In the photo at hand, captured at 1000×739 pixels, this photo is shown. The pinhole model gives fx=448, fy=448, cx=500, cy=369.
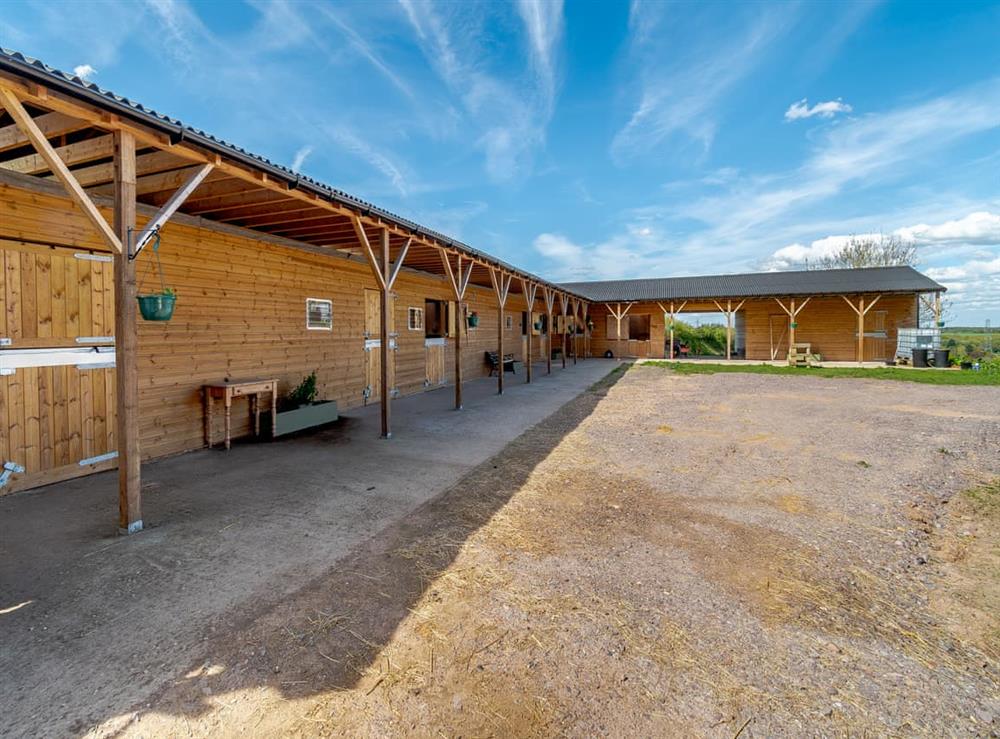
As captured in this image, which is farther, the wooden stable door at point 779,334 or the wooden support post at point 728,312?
the wooden stable door at point 779,334

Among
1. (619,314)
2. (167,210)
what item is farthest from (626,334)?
(167,210)

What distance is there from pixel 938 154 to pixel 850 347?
24.2 ft

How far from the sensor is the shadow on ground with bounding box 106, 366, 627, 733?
5.62ft

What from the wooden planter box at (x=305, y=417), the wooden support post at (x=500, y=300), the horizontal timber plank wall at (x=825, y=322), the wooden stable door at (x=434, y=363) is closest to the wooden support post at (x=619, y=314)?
the horizontal timber plank wall at (x=825, y=322)

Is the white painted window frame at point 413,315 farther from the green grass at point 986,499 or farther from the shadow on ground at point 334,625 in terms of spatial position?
the green grass at point 986,499

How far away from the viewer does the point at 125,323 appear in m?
2.92

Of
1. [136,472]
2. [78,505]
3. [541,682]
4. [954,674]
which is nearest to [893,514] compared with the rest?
[954,674]

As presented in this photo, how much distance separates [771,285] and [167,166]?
77.0 feet

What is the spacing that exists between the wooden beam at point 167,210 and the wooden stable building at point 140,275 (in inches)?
0.6

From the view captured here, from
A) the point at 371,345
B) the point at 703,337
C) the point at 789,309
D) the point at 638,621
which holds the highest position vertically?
the point at 789,309

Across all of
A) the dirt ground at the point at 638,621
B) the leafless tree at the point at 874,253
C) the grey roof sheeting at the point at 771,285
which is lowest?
the dirt ground at the point at 638,621

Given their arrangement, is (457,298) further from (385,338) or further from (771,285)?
(771,285)

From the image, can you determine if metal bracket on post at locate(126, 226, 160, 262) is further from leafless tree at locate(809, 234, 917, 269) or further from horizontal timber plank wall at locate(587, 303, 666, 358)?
leafless tree at locate(809, 234, 917, 269)

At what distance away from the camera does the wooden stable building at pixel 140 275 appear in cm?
292
